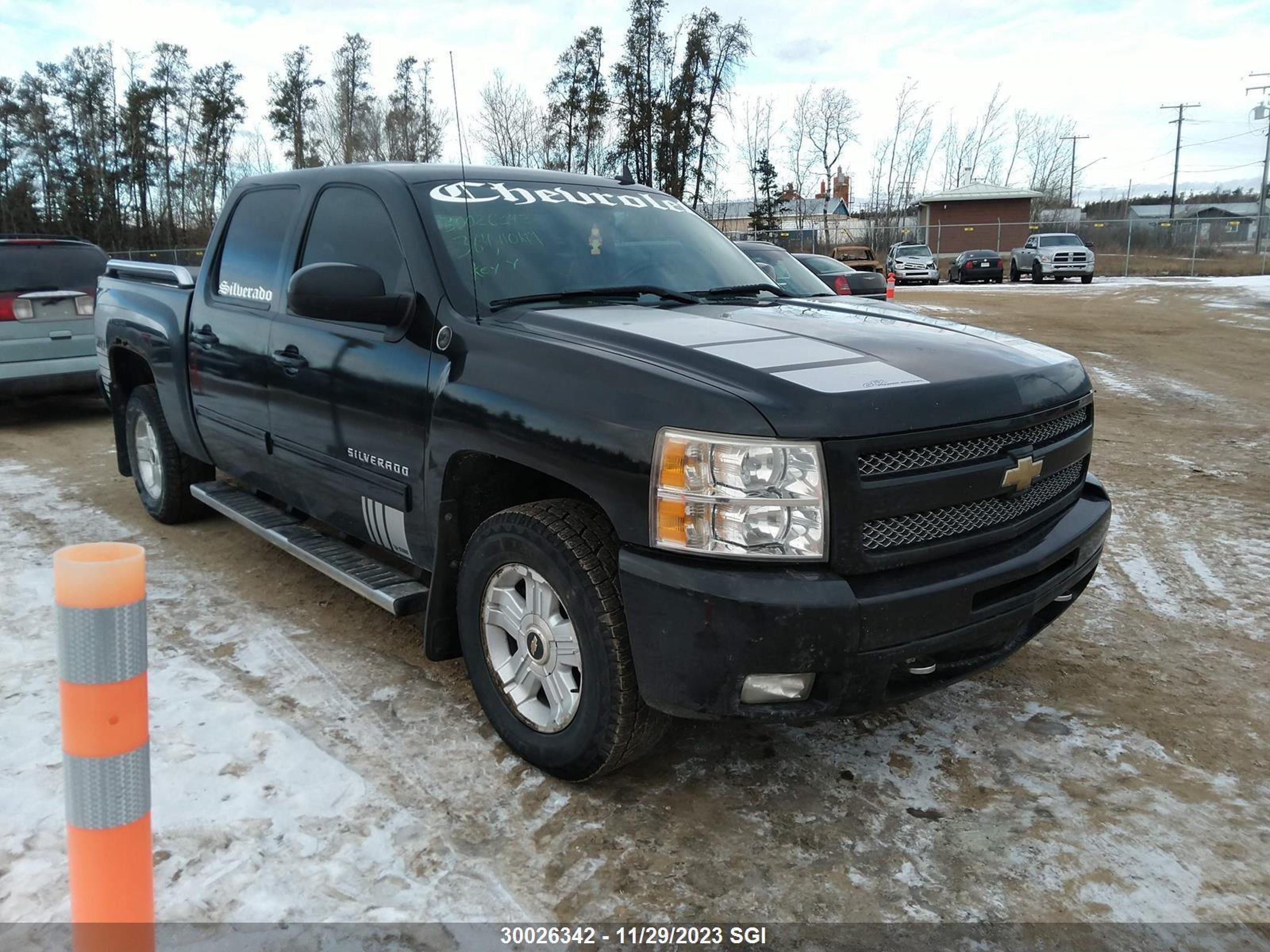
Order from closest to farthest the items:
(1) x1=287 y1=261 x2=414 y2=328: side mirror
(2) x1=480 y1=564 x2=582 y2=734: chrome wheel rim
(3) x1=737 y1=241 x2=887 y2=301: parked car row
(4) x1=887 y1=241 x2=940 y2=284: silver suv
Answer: (2) x1=480 y1=564 x2=582 y2=734: chrome wheel rim, (1) x1=287 y1=261 x2=414 y2=328: side mirror, (3) x1=737 y1=241 x2=887 y2=301: parked car row, (4) x1=887 y1=241 x2=940 y2=284: silver suv

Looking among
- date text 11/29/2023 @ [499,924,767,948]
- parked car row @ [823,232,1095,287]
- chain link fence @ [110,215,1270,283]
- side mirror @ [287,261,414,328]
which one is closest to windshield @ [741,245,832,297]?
side mirror @ [287,261,414,328]

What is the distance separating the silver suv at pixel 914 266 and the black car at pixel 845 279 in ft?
58.7

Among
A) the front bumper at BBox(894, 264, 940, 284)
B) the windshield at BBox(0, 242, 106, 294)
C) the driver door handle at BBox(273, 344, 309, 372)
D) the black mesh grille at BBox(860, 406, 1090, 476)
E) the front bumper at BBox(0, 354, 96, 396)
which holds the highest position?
the front bumper at BBox(894, 264, 940, 284)

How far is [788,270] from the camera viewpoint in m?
9.88

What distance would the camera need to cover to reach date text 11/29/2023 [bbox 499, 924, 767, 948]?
7.48 feet

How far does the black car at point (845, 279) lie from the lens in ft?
34.8

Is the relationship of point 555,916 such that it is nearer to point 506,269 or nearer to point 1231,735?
point 506,269

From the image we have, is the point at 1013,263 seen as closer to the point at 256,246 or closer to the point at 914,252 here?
the point at 914,252

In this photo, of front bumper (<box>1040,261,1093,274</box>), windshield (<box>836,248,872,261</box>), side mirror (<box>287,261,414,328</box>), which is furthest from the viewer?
front bumper (<box>1040,261,1093,274</box>)

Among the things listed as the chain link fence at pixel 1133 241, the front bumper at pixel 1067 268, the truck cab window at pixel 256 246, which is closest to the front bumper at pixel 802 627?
the truck cab window at pixel 256 246

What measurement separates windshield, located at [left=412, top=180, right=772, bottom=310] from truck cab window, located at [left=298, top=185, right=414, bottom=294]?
187 millimetres

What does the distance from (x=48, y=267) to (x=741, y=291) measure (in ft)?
24.2

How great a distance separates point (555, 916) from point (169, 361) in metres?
3.91

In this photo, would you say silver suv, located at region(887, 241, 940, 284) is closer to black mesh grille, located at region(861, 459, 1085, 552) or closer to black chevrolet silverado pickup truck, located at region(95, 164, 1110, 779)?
black chevrolet silverado pickup truck, located at region(95, 164, 1110, 779)
